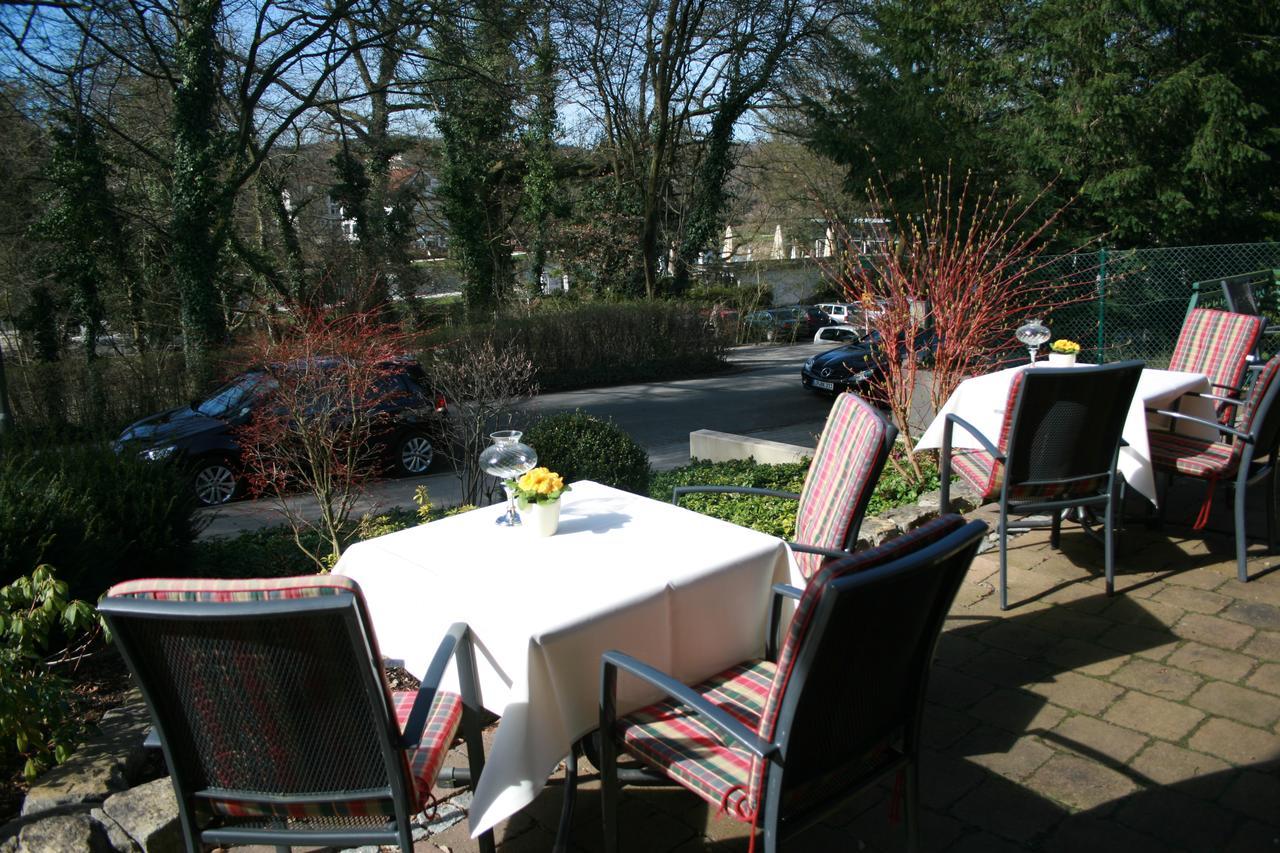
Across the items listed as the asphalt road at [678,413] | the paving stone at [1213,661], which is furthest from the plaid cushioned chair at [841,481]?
the asphalt road at [678,413]

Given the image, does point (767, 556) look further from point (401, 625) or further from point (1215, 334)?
point (1215, 334)

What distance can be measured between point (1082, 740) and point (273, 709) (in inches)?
95.2

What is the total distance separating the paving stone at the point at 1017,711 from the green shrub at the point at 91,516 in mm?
3567

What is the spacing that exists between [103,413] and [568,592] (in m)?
12.5

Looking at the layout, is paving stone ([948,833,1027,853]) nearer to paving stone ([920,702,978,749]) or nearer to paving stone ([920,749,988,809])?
paving stone ([920,749,988,809])

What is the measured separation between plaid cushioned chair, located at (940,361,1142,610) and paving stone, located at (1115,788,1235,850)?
54.4 inches

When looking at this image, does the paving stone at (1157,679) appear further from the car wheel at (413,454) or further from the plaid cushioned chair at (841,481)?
the car wheel at (413,454)

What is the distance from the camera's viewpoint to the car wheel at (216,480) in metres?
9.10

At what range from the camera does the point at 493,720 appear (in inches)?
124

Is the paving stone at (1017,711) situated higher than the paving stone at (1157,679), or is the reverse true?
the paving stone at (1157,679)

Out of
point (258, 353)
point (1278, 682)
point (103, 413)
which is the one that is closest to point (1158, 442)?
point (1278, 682)

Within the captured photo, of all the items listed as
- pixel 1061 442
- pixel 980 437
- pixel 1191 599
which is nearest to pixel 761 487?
pixel 980 437

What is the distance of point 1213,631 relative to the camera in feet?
12.0

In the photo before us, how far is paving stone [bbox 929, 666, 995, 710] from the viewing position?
→ 321 cm
